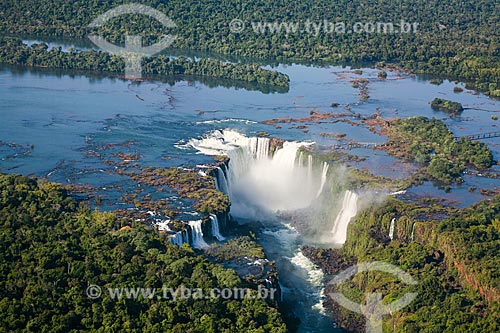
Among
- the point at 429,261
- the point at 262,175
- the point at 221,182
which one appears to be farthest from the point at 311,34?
the point at 429,261

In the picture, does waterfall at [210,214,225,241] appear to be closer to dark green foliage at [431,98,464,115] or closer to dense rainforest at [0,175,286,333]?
dense rainforest at [0,175,286,333]

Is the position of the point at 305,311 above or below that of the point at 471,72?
below

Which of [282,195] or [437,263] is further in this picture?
[282,195]

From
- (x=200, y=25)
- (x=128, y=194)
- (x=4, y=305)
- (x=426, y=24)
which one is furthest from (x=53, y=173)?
(x=426, y=24)

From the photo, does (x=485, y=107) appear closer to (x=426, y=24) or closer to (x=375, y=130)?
(x=375, y=130)

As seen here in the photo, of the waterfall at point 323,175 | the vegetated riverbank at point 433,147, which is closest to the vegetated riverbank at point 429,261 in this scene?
the vegetated riverbank at point 433,147

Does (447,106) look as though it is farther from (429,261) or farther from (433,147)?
(429,261)
